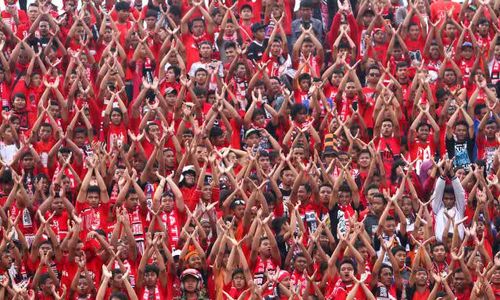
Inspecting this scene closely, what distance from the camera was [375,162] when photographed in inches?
771

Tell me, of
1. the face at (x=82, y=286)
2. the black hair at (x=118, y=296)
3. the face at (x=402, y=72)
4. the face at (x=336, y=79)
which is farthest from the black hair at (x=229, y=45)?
the black hair at (x=118, y=296)

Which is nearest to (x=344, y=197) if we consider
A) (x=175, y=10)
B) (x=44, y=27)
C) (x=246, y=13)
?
(x=246, y=13)

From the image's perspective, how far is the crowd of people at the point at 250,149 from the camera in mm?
18547

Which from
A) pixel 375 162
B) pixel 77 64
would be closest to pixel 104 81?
pixel 77 64

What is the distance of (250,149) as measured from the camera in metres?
19.7

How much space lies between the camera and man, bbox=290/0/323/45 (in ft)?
70.9

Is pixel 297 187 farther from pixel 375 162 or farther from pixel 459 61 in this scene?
pixel 459 61

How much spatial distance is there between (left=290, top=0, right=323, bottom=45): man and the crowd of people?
0.03 metres

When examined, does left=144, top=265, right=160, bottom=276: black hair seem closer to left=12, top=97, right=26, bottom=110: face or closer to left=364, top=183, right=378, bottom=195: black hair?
left=364, top=183, right=378, bottom=195: black hair

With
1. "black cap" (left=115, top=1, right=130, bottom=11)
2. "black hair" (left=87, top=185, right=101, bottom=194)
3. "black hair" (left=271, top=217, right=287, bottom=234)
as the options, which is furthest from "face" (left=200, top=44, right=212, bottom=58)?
"black hair" (left=271, top=217, right=287, bottom=234)

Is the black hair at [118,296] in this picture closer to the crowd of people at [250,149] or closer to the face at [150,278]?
the crowd of people at [250,149]

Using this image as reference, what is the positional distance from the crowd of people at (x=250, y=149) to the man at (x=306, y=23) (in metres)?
0.03

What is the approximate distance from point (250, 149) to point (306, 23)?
2.47 m

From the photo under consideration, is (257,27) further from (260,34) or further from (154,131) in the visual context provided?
(154,131)
